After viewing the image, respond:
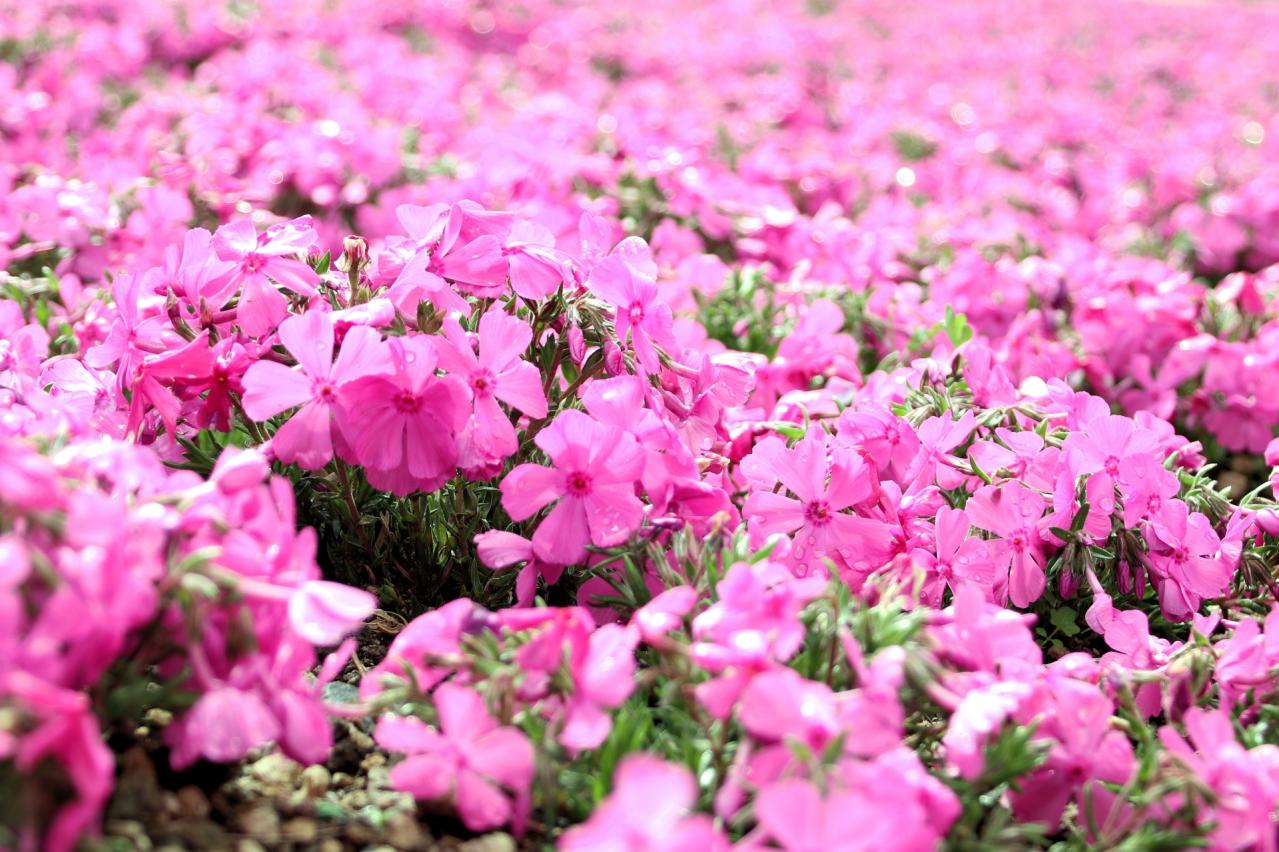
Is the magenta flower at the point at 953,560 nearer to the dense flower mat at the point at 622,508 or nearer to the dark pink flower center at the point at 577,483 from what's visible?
the dense flower mat at the point at 622,508

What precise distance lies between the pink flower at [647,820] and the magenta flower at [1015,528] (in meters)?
0.84

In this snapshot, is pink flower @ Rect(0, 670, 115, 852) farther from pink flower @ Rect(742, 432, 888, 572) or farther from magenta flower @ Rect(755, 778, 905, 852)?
pink flower @ Rect(742, 432, 888, 572)

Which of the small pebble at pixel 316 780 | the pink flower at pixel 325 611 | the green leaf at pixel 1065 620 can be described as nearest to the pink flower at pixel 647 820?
the pink flower at pixel 325 611

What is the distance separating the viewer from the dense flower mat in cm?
107

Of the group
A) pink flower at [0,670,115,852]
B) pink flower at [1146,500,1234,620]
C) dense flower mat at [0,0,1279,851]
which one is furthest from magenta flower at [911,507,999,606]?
pink flower at [0,670,115,852]

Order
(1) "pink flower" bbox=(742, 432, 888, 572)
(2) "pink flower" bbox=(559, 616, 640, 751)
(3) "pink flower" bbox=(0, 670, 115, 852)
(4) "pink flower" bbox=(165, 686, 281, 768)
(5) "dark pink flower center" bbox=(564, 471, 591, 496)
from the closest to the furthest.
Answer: (3) "pink flower" bbox=(0, 670, 115, 852)
(4) "pink flower" bbox=(165, 686, 281, 768)
(2) "pink flower" bbox=(559, 616, 640, 751)
(5) "dark pink flower center" bbox=(564, 471, 591, 496)
(1) "pink flower" bbox=(742, 432, 888, 572)

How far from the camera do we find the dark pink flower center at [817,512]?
1632mm

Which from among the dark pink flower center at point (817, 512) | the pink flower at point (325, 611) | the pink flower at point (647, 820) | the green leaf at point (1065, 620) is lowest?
the green leaf at point (1065, 620)

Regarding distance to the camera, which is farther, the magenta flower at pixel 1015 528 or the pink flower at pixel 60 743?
the magenta flower at pixel 1015 528

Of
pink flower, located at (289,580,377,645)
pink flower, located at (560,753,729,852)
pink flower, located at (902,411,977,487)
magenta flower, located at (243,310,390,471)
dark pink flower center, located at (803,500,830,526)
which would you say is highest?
magenta flower, located at (243,310,390,471)

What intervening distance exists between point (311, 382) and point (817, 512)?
712 mm

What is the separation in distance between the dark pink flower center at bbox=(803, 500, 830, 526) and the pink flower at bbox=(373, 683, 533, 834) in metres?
0.61

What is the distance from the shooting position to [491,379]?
1.49 m

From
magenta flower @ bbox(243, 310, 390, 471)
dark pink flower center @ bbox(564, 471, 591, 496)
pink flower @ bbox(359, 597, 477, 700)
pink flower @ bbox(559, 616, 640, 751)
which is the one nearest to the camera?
pink flower @ bbox(559, 616, 640, 751)
